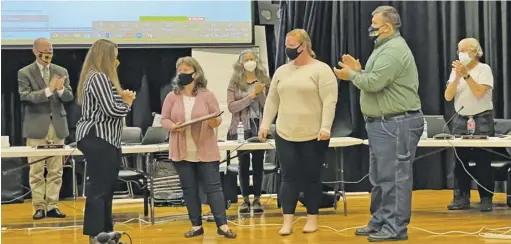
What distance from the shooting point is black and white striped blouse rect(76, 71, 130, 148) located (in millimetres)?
3834

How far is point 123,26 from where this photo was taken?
691 cm

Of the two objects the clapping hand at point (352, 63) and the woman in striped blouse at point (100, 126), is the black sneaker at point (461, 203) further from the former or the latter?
the woman in striped blouse at point (100, 126)

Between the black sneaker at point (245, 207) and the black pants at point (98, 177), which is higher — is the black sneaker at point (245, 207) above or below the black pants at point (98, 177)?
below

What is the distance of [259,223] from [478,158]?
77.1 inches

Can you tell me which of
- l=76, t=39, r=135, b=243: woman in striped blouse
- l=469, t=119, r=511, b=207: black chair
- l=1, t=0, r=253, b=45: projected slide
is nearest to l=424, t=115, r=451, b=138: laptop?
l=469, t=119, r=511, b=207: black chair

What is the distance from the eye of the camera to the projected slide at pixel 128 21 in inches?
263

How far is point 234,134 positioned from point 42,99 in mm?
1561

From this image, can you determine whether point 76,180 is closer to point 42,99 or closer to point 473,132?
point 42,99

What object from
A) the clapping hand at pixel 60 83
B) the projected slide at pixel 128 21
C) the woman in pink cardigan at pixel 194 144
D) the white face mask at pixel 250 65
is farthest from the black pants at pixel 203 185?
the projected slide at pixel 128 21

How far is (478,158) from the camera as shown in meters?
5.65

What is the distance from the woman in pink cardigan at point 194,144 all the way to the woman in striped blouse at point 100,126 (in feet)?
2.01

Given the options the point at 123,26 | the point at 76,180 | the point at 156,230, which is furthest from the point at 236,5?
the point at 156,230

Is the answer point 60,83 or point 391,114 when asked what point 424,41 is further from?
point 60,83

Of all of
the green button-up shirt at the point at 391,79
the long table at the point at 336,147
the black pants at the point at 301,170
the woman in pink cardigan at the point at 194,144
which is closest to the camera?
the green button-up shirt at the point at 391,79
